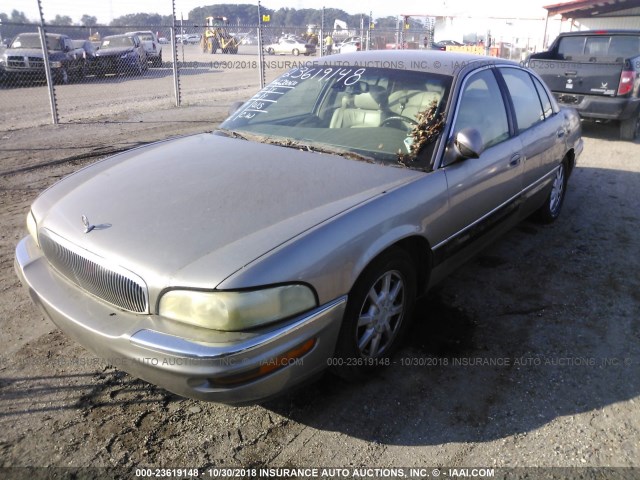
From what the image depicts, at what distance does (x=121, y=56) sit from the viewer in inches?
778

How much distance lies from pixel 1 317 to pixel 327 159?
7.61ft

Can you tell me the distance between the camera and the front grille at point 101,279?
7.34 ft

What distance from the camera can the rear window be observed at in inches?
368

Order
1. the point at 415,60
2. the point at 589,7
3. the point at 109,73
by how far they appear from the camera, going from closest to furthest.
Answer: the point at 415,60 < the point at 109,73 < the point at 589,7

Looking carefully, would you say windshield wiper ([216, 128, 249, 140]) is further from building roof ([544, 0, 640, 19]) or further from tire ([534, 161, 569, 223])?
building roof ([544, 0, 640, 19])

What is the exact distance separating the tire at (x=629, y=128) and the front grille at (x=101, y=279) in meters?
9.35

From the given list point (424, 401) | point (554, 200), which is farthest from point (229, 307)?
point (554, 200)

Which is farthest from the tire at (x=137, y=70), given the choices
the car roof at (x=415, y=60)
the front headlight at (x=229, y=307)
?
the front headlight at (x=229, y=307)

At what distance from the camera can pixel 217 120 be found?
10.5 meters

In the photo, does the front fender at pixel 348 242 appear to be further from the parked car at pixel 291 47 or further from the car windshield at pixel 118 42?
the parked car at pixel 291 47

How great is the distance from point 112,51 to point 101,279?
20016 mm

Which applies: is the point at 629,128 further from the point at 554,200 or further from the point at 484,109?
the point at 484,109

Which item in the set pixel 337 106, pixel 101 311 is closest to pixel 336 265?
pixel 101 311

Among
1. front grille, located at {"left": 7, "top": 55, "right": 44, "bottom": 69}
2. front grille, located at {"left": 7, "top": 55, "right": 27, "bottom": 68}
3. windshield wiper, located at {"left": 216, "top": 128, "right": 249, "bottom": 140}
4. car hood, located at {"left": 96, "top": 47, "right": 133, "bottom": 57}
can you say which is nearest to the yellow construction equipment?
car hood, located at {"left": 96, "top": 47, "right": 133, "bottom": 57}
